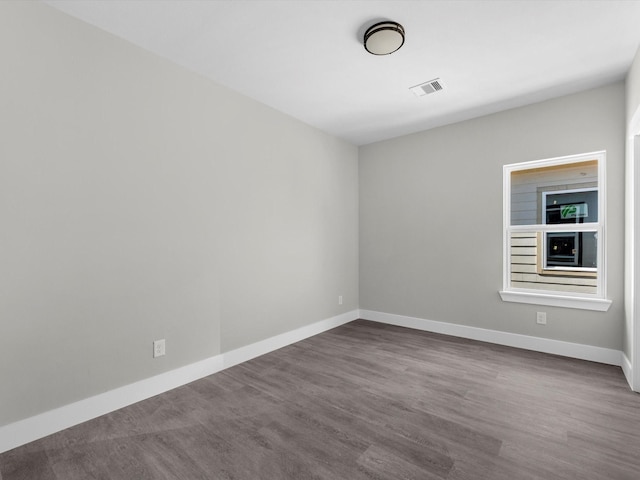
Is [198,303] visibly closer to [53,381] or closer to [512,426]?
[53,381]

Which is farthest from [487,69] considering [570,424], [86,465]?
[86,465]

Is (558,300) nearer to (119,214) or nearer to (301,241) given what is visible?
(301,241)

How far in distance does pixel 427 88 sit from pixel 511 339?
2.78m

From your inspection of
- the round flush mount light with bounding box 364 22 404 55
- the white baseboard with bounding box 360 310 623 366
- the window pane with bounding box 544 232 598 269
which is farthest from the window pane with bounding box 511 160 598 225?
the round flush mount light with bounding box 364 22 404 55

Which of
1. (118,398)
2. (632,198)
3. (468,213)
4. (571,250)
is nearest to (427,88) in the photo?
(468,213)

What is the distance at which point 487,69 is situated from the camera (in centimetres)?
272

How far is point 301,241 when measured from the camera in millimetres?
3873

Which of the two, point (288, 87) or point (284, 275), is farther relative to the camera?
point (284, 275)

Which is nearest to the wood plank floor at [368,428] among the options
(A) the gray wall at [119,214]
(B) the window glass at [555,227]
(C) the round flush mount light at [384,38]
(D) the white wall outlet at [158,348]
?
(D) the white wall outlet at [158,348]

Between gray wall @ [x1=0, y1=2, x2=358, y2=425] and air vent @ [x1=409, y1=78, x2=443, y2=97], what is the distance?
144 centimetres

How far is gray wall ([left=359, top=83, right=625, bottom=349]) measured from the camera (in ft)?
9.82

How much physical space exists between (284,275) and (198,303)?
108cm

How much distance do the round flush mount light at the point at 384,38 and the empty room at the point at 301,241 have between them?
0.06ft

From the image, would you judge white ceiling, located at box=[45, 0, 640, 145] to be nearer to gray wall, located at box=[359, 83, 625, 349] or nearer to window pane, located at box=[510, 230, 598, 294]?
gray wall, located at box=[359, 83, 625, 349]
